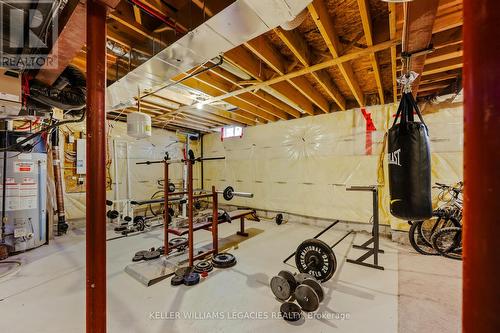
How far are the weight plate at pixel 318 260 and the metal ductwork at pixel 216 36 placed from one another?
231 cm

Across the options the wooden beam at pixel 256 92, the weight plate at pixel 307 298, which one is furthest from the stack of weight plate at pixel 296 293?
the wooden beam at pixel 256 92

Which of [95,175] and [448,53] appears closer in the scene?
[95,175]

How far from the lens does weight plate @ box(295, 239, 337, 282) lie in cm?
248

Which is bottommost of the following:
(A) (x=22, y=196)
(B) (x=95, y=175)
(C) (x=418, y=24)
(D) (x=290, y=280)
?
(D) (x=290, y=280)

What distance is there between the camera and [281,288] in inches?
Result: 88.7

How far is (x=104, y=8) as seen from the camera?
4.63ft

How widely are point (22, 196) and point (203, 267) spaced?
345cm

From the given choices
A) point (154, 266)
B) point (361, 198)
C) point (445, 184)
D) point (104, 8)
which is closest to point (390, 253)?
point (361, 198)

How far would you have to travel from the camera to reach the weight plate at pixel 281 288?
7.27 ft

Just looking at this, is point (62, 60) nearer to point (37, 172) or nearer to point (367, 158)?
point (37, 172)

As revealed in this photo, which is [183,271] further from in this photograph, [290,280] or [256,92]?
[256,92]

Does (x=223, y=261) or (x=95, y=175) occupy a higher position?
(x=95, y=175)

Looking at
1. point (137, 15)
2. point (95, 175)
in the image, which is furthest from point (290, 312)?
point (137, 15)

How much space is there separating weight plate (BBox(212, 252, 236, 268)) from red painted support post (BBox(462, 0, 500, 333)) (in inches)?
112
